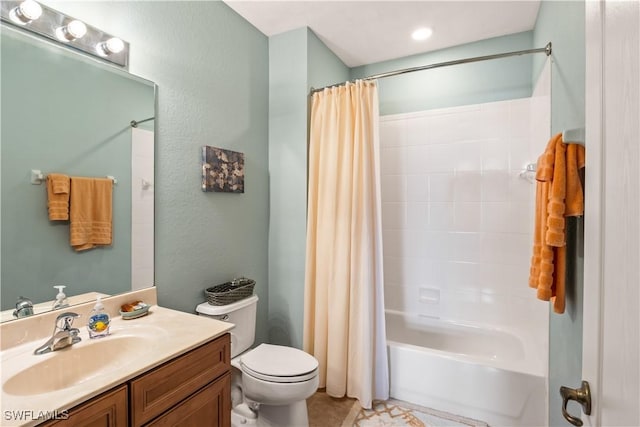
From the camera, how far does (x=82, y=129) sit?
1.30 m

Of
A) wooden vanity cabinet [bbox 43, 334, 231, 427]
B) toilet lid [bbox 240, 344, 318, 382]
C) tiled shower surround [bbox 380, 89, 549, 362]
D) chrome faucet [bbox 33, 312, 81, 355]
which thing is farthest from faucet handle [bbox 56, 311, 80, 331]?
tiled shower surround [bbox 380, 89, 549, 362]

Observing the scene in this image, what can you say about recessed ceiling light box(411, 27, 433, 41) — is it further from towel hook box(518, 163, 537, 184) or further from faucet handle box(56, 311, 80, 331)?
faucet handle box(56, 311, 80, 331)

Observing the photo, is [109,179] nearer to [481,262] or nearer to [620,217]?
[620,217]

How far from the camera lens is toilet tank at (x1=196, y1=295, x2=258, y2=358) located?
1.73 m

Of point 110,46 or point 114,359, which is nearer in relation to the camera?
point 114,359

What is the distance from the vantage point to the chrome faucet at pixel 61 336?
1.07 meters

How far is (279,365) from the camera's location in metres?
1.67

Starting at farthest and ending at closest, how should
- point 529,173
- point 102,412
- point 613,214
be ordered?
point 529,173 → point 102,412 → point 613,214

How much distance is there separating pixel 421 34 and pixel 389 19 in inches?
14.0

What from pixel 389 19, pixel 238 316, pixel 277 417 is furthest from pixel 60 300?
pixel 389 19

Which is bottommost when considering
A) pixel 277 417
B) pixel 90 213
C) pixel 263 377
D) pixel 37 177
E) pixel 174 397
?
pixel 277 417

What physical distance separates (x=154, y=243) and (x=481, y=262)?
93.0 inches

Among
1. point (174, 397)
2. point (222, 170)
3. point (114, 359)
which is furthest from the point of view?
point (222, 170)

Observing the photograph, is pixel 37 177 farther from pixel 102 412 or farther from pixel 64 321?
pixel 102 412
